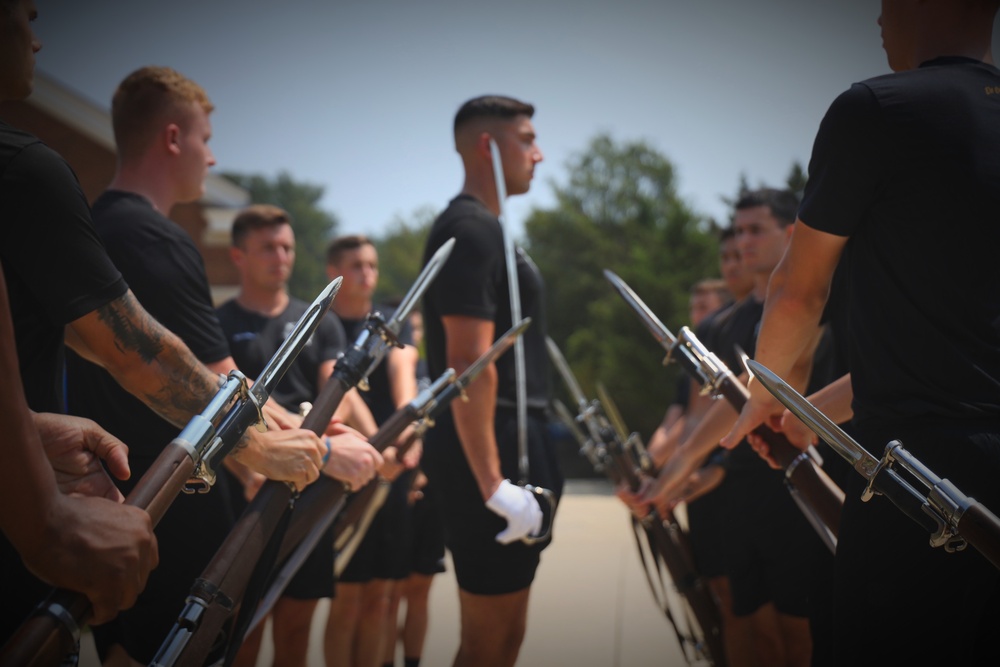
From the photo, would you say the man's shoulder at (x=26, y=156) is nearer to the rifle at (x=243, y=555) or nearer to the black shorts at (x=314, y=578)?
the rifle at (x=243, y=555)

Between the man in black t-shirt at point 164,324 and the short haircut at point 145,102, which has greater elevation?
the short haircut at point 145,102

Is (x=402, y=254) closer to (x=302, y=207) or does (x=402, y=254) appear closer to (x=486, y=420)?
(x=302, y=207)

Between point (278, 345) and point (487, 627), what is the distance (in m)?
1.65

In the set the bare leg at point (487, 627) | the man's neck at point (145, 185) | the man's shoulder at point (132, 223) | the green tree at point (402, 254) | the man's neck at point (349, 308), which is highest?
the man's neck at point (145, 185)

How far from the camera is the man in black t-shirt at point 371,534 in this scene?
450 cm

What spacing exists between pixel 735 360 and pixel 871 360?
2.03m

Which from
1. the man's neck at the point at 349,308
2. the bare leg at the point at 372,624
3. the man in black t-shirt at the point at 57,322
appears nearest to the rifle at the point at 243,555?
the man in black t-shirt at the point at 57,322

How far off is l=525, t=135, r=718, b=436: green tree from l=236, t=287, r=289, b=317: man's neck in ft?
9.42

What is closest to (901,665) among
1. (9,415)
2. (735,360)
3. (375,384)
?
(9,415)

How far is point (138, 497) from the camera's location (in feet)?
4.84

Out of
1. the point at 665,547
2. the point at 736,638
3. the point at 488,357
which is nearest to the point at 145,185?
the point at 488,357

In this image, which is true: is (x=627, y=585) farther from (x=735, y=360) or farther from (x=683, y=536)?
(x=735, y=360)

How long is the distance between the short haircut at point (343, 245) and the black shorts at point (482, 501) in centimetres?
229

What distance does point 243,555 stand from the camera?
210 centimetres
